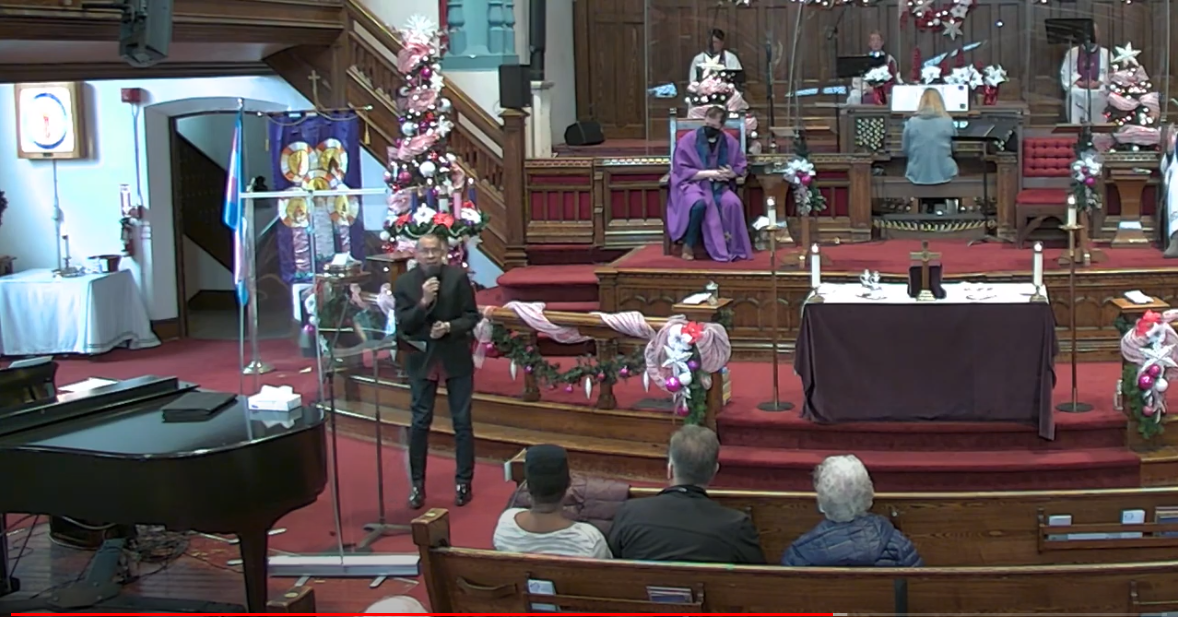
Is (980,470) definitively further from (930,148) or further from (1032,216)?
(930,148)

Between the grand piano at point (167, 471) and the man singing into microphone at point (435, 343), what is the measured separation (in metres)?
1.41

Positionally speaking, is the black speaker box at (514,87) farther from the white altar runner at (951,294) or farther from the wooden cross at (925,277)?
the wooden cross at (925,277)

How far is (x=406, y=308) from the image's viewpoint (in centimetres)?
759

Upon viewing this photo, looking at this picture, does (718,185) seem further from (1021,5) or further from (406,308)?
(1021,5)

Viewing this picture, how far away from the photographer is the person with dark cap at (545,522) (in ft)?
16.2

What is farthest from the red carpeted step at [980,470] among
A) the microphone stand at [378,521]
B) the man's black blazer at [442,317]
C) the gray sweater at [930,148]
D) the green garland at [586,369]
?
A: the gray sweater at [930,148]

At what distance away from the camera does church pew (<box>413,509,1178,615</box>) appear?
4164 millimetres

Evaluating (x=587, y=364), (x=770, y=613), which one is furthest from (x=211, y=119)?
(x=770, y=613)

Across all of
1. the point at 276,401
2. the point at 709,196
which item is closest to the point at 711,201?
the point at 709,196

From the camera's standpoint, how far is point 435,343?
25.3ft

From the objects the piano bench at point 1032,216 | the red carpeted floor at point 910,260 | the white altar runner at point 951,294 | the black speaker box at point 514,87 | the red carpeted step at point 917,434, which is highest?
the black speaker box at point 514,87

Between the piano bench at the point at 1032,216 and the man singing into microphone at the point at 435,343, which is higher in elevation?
the piano bench at the point at 1032,216

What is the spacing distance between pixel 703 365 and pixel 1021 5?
948 cm

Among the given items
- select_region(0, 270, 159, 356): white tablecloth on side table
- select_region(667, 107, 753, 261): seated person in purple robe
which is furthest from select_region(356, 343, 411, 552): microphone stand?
select_region(0, 270, 159, 356): white tablecloth on side table
